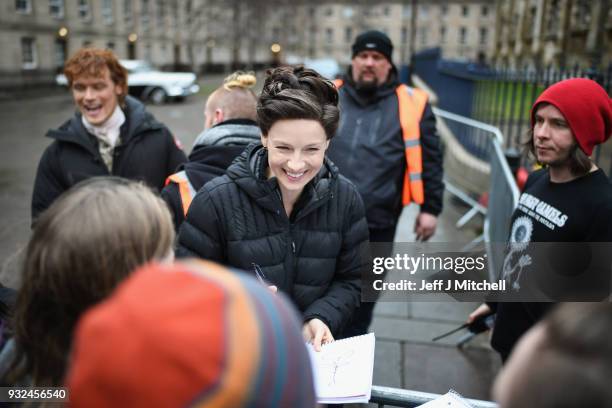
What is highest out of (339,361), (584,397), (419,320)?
(584,397)

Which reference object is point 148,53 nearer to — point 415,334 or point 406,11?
point 415,334

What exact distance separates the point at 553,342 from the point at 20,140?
14353mm

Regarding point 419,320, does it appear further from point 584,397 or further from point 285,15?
point 285,15

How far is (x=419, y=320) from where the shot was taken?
4418 millimetres

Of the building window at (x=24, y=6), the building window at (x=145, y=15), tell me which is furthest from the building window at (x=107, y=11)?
the building window at (x=24, y=6)

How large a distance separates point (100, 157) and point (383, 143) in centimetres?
181

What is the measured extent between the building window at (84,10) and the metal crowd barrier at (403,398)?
37820mm

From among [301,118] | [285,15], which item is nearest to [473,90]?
[301,118]

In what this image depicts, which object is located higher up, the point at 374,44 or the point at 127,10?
the point at 127,10

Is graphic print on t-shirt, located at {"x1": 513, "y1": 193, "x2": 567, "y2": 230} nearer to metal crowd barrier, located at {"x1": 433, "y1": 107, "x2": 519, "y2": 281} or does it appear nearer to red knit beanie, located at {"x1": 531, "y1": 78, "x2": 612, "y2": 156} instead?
red knit beanie, located at {"x1": 531, "y1": 78, "x2": 612, "y2": 156}

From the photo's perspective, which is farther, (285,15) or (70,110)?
(285,15)

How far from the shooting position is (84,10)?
1336 inches

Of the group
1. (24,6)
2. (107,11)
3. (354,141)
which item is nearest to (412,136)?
(354,141)

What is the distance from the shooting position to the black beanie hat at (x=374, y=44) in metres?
3.51
